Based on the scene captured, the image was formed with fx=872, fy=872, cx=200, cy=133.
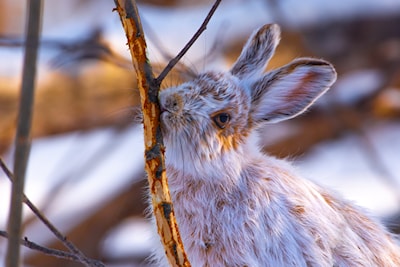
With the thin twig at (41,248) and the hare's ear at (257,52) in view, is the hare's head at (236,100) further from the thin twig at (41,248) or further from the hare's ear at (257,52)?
the thin twig at (41,248)

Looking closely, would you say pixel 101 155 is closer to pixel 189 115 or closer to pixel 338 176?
pixel 338 176

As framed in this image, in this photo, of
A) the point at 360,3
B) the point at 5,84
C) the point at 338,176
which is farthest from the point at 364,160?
the point at 5,84

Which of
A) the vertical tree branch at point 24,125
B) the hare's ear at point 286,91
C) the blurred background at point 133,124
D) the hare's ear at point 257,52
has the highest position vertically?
the blurred background at point 133,124

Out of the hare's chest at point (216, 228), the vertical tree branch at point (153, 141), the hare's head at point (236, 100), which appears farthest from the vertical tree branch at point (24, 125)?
the hare's chest at point (216, 228)

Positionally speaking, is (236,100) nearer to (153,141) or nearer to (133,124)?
(153,141)

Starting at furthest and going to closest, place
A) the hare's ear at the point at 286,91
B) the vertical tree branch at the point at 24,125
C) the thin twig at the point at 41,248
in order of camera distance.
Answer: the hare's ear at the point at 286,91 → the thin twig at the point at 41,248 → the vertical tree branch at the point at 24,125

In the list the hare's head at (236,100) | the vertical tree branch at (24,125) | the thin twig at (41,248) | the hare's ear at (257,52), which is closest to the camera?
the vertical tree branch at (24,125)

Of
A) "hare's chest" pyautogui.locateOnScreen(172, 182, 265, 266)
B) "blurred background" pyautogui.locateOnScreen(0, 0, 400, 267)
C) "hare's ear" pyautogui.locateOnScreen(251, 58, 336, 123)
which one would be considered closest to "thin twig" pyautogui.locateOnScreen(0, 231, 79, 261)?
"hare's chest" pyautogui.locateOnScreen(172, 182, 265, 266)
